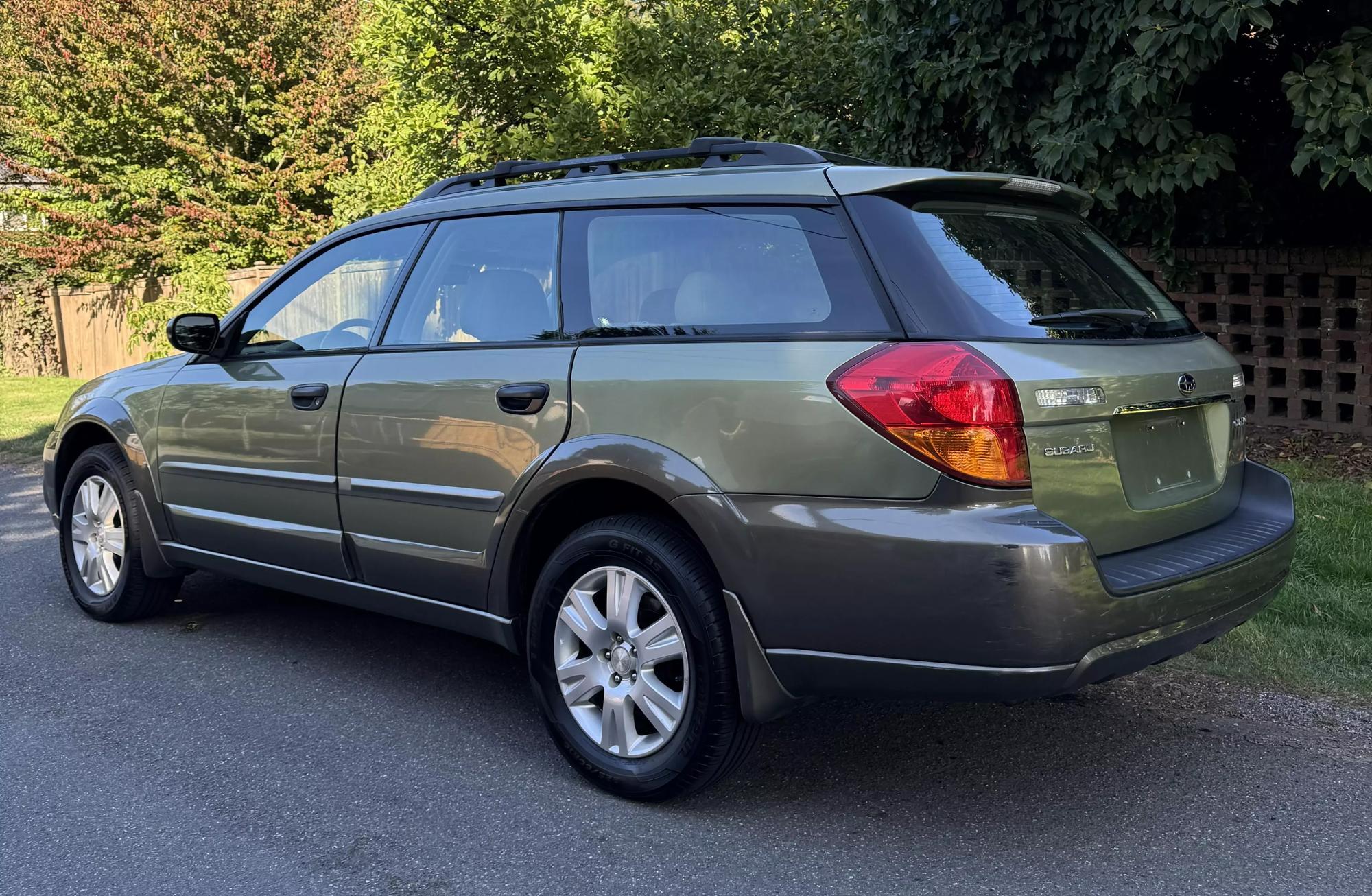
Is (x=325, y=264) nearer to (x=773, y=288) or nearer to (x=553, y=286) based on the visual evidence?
(x=553, y=286)

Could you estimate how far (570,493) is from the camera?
3701 mm

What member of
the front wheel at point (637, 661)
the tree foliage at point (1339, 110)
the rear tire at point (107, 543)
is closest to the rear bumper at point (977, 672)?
the front wheel at point (637, 661)

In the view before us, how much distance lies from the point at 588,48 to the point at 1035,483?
348 inches

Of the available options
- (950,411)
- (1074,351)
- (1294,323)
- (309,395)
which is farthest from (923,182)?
(1294,323)

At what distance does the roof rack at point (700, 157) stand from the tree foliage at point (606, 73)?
199 inches

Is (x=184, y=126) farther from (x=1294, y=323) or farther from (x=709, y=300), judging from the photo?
(x=709, y=300)

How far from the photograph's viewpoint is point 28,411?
14.5 meters

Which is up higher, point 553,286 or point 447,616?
point 553,286

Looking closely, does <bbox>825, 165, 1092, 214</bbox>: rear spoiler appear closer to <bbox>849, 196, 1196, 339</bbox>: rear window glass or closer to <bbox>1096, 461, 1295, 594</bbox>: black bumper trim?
<bbox>849, 196, 1196, 339</bbox>: rear window glass

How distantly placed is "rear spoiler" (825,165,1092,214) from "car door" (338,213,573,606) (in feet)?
3.14

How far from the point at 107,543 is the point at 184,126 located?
46.4ft

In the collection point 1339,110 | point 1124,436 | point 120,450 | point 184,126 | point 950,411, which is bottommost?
point 120,450

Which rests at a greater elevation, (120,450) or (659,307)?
(659,307)

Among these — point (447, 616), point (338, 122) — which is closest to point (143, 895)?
point (447, 616)
